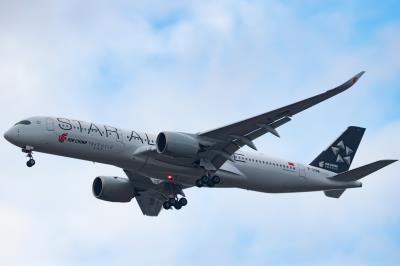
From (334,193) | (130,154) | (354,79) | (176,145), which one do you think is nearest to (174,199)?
(130,154)

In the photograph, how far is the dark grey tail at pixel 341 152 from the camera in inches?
2270

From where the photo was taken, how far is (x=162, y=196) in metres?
57.4

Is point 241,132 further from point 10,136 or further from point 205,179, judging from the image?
point 10,136

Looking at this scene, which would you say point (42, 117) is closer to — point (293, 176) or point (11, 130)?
point (11, 130)

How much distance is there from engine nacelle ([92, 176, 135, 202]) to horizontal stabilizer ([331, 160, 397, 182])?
12.8 metres

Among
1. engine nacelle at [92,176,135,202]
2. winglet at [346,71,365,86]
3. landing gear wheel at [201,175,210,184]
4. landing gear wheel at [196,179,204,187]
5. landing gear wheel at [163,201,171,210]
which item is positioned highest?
winglet at [346,71,365,86]

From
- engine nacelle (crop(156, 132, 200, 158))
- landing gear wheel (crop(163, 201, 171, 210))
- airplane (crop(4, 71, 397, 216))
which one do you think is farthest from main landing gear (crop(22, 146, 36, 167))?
landing gear wheel (crop(163, 201, 171, 210))

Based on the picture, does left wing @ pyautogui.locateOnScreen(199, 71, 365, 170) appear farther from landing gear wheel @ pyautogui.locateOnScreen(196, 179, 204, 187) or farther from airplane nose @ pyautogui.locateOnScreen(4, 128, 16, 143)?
airplane nose @ pyautogui.locateOnScreen(4, 128, 16, 143)

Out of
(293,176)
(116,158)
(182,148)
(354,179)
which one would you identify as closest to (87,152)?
(116,158)

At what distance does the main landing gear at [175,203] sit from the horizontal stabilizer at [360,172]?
9.35 metres

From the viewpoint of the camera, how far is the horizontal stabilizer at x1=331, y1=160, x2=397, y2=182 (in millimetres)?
50656

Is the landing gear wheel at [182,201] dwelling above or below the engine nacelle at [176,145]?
below

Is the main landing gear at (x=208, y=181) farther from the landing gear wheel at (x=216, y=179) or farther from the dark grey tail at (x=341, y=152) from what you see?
the dark grey tail at (x=341, y=152)

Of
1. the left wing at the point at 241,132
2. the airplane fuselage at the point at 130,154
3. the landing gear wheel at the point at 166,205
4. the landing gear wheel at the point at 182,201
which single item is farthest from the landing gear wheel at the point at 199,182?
the landing gear wheel at the point at 166,205
